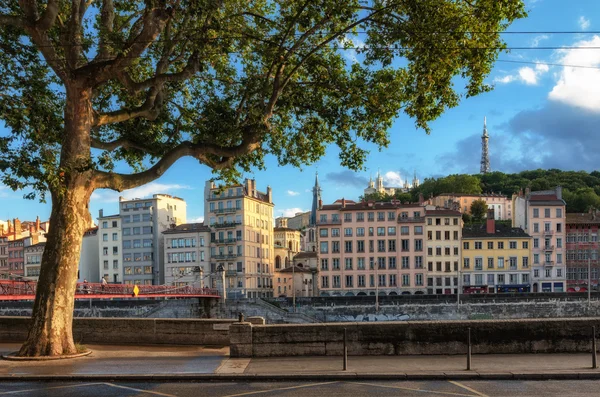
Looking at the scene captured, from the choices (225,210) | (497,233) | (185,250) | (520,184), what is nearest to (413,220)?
(497,233)

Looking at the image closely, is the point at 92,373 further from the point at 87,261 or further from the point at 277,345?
the point at 87,261

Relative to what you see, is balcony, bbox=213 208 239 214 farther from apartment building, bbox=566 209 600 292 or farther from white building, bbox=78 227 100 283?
apartment building, bbox=566 209 600 292

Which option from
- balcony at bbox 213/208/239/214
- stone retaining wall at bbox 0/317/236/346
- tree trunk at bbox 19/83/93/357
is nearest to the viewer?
tree trunk at bbox 19/83/93/357

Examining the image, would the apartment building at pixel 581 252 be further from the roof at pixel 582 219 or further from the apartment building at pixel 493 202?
the apartment building at pixel 493 202

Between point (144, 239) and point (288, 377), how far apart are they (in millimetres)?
100355

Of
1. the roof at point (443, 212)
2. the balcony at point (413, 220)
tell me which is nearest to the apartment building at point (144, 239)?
the balcony at point (413, 220)

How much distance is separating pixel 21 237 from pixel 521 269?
323 feet

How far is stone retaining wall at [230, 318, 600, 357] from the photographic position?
15.6 m

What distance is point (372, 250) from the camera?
97938 mm

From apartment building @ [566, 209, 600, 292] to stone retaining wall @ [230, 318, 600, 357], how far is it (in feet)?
303

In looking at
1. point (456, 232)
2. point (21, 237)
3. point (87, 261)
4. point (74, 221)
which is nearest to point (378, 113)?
point (74, 221)

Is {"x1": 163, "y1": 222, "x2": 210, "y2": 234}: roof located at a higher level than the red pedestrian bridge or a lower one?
higher

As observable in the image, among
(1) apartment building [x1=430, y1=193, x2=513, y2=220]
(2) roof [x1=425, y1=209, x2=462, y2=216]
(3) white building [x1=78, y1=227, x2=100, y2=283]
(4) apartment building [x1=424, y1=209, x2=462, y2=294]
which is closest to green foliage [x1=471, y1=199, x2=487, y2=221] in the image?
(1) apartment building [x1=430, y1=193, x2=513, y2=220]

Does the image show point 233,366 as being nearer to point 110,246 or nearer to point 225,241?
point 225,241
